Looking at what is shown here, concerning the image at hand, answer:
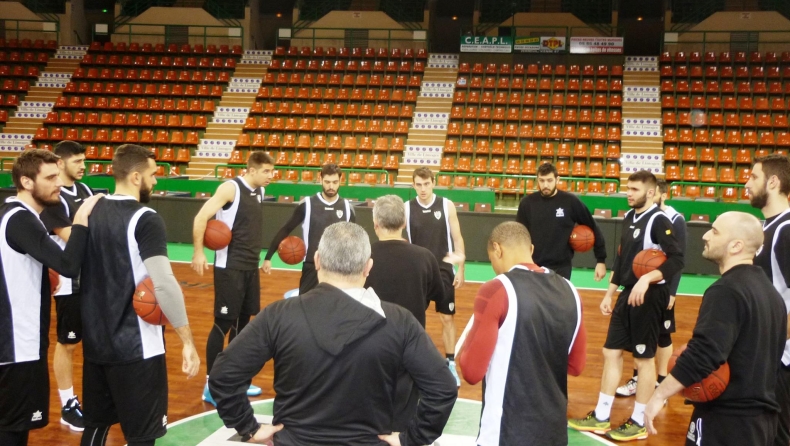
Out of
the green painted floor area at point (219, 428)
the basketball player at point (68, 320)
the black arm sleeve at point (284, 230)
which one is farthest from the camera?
the black arm sleeve at point (284, 230)

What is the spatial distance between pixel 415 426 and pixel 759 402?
150 cm

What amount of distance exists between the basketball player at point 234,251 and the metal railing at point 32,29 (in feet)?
64.4

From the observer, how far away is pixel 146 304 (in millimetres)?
3010

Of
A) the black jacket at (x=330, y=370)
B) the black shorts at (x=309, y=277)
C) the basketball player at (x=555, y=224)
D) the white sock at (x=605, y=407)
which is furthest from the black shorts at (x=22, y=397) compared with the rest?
the basketball player at (x=555, y=224)

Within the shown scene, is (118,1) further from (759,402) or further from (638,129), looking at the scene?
(759,402)

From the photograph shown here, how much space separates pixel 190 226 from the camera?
1188 centimetres

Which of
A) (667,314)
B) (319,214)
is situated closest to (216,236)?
(319,214)

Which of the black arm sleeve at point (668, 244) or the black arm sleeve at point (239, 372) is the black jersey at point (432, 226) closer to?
the black arm sleeve at point (668, 244)

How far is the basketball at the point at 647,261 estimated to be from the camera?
4.36 m

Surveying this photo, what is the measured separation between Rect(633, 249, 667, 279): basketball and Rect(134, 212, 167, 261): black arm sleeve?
291cm

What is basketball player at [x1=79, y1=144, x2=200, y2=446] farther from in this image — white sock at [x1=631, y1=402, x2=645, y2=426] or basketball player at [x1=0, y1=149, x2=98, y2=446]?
white sock at [x1=631, y1=402, x2=645, y2=426]

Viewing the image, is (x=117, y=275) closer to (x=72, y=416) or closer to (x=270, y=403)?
(x=72, y=416)

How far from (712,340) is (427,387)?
120 cm

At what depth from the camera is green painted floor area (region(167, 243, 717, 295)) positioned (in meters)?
9.62
